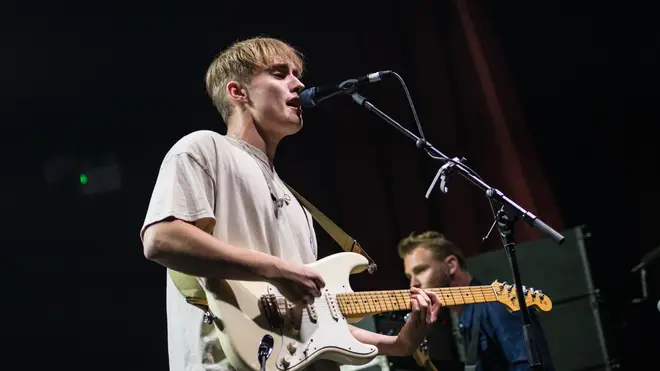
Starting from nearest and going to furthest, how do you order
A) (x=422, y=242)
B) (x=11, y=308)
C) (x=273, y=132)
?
(x=273, y=132) → (x=11, y=308) → (x=422, y=242)

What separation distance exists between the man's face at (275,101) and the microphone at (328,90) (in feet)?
0.25

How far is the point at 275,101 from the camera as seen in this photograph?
2.59 metres

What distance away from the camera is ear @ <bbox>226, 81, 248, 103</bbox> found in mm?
2611

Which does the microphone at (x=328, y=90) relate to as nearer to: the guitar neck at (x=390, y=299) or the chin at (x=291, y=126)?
the chin at (x=291, y=126)

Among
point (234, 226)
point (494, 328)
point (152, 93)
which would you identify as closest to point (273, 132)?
point (234, 226)

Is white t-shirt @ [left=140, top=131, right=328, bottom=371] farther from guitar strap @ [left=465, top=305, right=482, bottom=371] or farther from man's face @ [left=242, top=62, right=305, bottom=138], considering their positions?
guitar strap @ [left=465, top=305, right=482, bottom=371]

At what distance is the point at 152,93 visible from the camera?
481cm

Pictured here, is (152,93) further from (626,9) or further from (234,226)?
(626,9)

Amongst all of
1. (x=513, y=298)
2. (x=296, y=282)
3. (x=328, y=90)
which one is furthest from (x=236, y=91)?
(x=513, y=298)

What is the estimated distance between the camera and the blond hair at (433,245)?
4734 millimetres

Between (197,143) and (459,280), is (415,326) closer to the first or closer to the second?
(197,143)

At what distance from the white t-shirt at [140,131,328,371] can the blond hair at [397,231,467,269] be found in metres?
2.36

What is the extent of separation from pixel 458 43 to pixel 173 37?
2450 mm

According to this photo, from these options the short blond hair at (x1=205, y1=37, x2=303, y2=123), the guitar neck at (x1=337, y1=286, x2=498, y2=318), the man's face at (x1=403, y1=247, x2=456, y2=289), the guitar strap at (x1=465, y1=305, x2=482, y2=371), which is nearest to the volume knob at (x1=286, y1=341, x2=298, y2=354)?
the guitar neck at (x1=337, y1=286, x2=498, y2=318)
